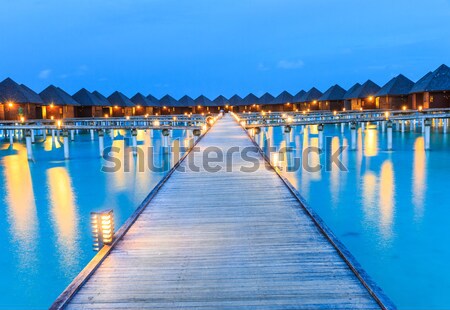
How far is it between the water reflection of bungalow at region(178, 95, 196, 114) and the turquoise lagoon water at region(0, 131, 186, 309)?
40.9 meters

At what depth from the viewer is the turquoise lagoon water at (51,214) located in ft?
19.7

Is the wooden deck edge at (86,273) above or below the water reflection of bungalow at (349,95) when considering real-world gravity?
below

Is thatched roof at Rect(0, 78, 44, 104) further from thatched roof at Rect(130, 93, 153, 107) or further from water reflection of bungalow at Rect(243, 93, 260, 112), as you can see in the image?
water reflection of bungalow at Rect(243, 93, 260, 112)

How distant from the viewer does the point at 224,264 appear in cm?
419

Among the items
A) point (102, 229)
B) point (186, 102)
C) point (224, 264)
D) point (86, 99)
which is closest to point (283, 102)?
point (186, 102)

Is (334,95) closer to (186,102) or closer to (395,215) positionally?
(186,102)

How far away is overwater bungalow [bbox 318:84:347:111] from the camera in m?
49.2

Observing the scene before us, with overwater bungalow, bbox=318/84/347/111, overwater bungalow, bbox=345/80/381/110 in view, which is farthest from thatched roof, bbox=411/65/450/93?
overwater bungalow, bbox=318/84/347/111

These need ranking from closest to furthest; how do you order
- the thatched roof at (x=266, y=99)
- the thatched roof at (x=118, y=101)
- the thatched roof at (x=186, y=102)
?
the thatched roof at (x=118, y=101) → the thatched roof at (x=186, y=102) → the thatched roof at (x=266, y=99)

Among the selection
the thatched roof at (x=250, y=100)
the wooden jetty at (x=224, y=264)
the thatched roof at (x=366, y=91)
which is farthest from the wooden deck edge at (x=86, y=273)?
the thatched roof at (x=250, y=100)

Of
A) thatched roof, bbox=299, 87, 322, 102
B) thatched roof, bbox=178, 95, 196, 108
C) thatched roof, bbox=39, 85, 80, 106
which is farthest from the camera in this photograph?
thatched roof, bbox=178, 95, 196, 108

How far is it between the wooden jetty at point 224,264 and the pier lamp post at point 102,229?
14cm

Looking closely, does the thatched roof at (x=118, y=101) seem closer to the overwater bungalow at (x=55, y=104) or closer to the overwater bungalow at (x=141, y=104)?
the overwater bungalow at (x=141, y=104)

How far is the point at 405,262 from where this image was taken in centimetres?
640
